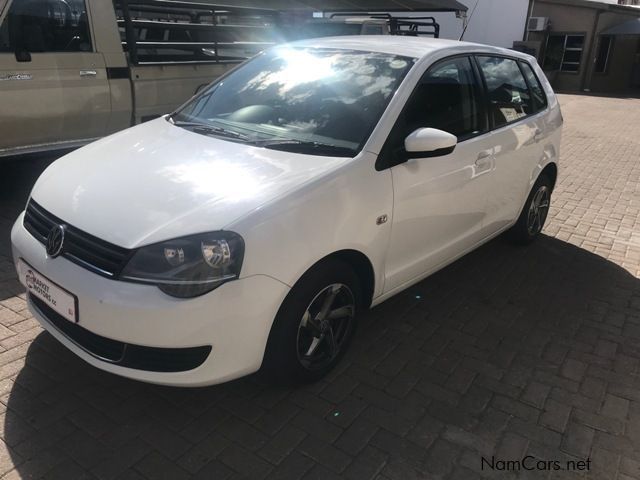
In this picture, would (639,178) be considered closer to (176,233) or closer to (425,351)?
(425,351)

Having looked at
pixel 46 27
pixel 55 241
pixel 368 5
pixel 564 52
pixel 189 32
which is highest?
pixel 368 5

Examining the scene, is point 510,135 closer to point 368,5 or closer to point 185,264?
point 185,264

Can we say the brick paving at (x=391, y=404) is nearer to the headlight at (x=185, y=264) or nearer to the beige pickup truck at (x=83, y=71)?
the headlight at (x=185, y=264)

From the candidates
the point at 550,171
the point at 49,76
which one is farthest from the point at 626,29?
the point at 49,76

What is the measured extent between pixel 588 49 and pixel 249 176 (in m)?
25.5

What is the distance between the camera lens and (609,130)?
13062mm

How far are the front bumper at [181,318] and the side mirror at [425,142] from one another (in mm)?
1093

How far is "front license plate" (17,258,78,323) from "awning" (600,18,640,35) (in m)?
26.3

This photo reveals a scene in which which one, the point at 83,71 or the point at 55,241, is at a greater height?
the point at 83,71

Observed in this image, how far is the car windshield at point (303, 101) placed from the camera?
301 cm

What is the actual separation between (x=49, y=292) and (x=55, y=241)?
0.78 feet

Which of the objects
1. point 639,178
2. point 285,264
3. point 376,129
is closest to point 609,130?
point 639,178

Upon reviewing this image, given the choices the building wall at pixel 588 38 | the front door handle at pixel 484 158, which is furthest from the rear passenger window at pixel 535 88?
the building wall at pixel 588 38

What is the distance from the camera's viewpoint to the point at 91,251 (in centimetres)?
235
